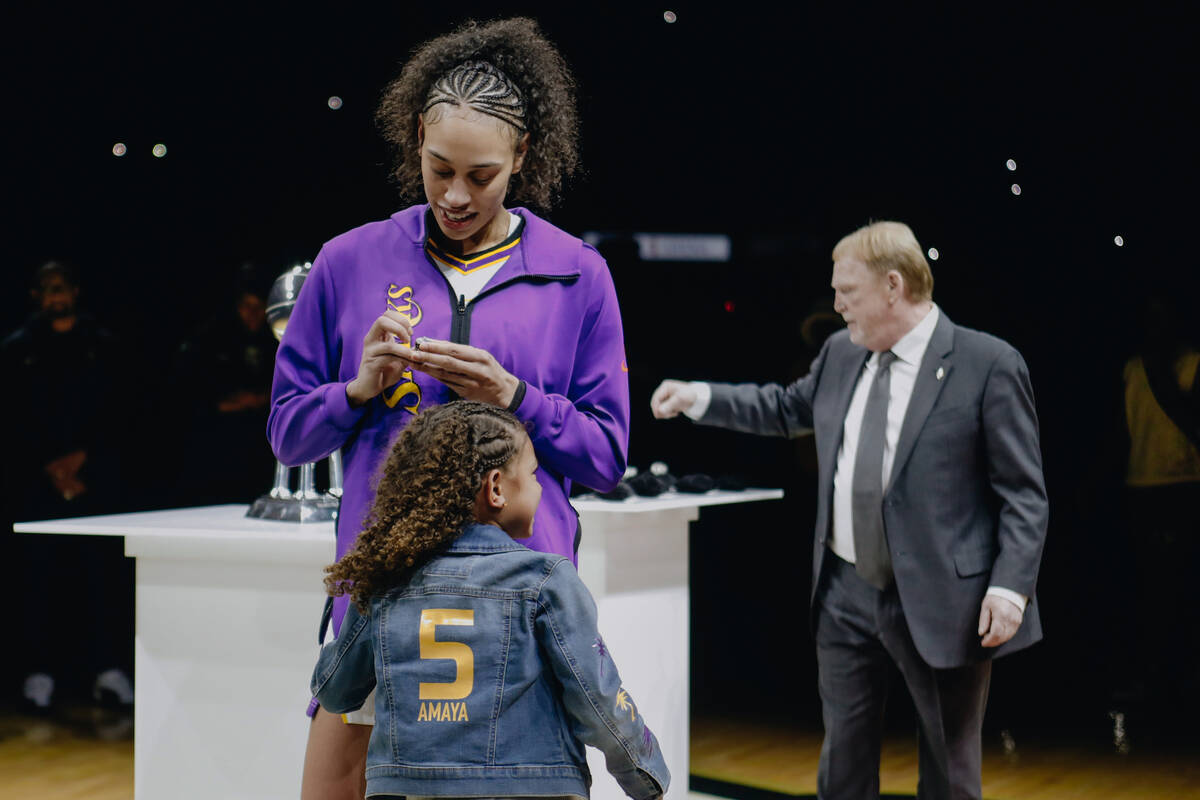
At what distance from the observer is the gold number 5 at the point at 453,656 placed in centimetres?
151

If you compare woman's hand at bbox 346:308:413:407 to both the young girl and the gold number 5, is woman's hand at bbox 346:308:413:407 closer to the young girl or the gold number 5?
the young girl

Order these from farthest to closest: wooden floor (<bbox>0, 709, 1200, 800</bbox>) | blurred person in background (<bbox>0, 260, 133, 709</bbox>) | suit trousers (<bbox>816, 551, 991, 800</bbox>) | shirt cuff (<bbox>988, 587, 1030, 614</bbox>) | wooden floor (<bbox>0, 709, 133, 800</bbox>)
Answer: blurred person in background (<bbox>0, 260, 133, 709</bbox>), wooden floor (<bbox>0, 709, 1200, 800</bbox>), wooden floor (<bbox>0, 709, 133, 800</bbox>), suit trousers (<bbox>816, 551, 991, 800</bbox>), shirt cuff (<bbox>988, 587, 1030, 614</bbox>)

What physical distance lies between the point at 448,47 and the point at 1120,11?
13.2ft

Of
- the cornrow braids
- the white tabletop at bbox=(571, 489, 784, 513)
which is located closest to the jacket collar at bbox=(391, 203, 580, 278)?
the cornrow braids

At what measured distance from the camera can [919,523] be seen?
2543 millimetres

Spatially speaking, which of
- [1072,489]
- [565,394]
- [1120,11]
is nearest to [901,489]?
[565,394]

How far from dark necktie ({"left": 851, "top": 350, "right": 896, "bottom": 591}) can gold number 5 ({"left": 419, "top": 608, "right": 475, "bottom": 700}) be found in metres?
1.31

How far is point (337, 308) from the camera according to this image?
1.55m

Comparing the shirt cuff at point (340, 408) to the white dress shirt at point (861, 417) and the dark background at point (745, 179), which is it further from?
Answer: the dark background at point (745, 179)

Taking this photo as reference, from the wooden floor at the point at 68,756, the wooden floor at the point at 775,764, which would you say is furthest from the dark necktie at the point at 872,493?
the wooden floor at the point at 68,756

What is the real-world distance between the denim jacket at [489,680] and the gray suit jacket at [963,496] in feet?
Answer: 3.83

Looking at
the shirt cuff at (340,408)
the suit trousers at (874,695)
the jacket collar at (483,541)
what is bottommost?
the suit trousers at (874,695)

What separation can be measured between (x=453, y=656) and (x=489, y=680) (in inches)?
2.1

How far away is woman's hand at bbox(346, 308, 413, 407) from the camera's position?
4.60ft
